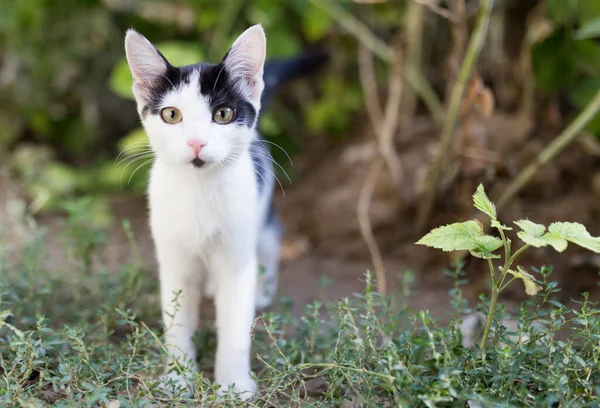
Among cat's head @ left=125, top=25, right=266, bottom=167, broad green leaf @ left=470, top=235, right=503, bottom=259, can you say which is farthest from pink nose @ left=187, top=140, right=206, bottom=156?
broad green leaf @ left=470, top=235, right=503, bottom=259

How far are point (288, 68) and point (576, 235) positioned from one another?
1436mm

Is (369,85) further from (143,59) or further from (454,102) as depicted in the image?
(143,59)

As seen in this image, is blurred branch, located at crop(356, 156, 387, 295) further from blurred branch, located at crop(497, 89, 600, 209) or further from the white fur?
the white fur

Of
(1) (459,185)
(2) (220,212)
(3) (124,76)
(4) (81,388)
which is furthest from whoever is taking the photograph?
(3) (124,76)

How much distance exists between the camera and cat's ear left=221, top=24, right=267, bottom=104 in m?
1.45

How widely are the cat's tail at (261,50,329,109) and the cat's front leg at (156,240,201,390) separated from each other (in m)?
0.78

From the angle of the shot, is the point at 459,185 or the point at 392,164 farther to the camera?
the point at 392,164

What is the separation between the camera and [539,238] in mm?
1212

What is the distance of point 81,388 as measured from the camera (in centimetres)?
135

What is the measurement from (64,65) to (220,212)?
6.72 feet

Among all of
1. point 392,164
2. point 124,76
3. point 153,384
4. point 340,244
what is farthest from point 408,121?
point 153,384

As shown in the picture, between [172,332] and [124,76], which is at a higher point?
[124,76]

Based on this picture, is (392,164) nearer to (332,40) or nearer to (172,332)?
(332,40)

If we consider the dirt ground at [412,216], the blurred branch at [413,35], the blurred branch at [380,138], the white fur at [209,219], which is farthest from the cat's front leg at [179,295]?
the blurred branch at [413,35]
